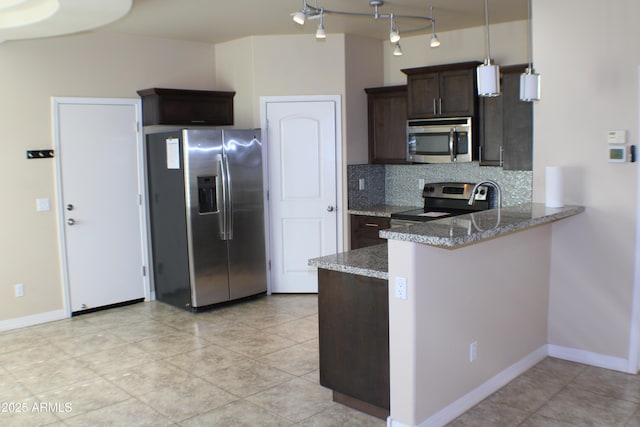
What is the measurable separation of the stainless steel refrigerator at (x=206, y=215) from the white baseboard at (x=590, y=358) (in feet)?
9.95

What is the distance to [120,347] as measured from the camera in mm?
4727

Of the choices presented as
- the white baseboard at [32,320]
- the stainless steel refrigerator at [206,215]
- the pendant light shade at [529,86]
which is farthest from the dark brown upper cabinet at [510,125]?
the white baseboard at [32,320]

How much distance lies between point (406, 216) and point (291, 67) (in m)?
1.96

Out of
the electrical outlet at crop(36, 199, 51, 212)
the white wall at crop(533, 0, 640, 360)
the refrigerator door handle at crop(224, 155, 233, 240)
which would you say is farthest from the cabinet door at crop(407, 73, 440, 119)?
the electrical outlet at crop(36, 199, 51, 212)

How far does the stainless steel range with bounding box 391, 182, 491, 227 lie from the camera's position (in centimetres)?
562

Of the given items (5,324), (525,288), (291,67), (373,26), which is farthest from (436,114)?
(5,324)

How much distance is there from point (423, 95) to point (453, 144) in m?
0.60

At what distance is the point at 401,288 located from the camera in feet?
9.84

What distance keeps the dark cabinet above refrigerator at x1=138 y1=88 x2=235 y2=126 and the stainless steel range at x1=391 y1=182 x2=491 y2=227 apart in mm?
2156

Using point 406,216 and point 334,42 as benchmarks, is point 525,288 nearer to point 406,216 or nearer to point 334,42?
point 406,216

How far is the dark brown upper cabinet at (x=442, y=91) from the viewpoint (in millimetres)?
5414

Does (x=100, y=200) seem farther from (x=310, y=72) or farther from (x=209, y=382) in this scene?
(x=209, y=382)

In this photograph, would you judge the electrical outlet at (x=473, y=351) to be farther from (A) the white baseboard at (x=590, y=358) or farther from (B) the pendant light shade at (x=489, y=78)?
(B) the pendant light shade at (x=489, y=78)

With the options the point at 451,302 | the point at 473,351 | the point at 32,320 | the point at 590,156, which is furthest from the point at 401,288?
the point at 32,320
